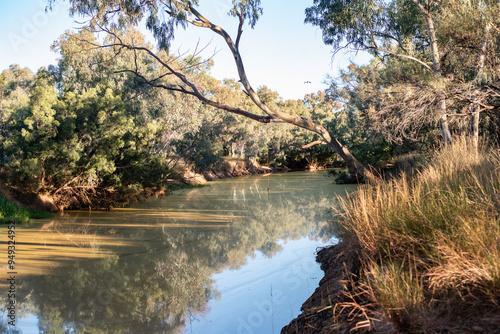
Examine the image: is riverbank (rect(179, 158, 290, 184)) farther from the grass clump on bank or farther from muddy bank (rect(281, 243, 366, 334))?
the grass clump on bank

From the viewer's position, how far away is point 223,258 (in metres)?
6.35

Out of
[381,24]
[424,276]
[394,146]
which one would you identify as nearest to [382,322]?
[424,276]

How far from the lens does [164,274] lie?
543 cm

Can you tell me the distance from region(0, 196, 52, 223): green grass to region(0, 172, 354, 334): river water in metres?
0.59

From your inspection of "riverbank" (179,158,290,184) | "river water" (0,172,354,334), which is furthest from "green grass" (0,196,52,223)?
"riverbank" (179,158,290,184)

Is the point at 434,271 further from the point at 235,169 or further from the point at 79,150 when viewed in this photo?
the point at 235,169

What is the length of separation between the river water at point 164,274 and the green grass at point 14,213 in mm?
593

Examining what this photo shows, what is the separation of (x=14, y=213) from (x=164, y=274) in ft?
22.8

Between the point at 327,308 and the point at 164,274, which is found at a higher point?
the point at 327,308

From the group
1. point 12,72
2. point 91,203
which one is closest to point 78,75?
point 91,203

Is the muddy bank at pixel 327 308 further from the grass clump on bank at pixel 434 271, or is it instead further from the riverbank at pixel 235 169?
the riverbank at pixel 235 169

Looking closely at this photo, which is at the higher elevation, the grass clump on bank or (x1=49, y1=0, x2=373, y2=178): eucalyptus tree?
(x1=49, y1=0, x2=373, y2=178): eucalyptus tree

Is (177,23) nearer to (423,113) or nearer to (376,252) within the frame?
(423,113)

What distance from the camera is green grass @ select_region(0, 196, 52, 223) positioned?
984 cm
